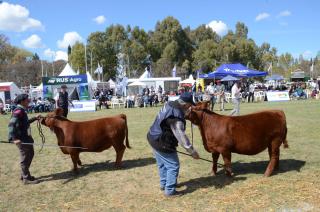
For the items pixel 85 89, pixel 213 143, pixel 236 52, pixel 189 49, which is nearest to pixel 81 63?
pixel 189 49

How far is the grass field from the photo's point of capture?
6.14m

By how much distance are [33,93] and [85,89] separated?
8047mm

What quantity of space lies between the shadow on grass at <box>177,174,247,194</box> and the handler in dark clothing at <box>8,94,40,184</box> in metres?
3.19

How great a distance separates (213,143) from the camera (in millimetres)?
7273

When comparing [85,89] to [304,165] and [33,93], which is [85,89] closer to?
[33,93]

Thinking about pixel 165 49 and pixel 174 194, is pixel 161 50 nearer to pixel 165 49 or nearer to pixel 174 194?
pixel 165 49

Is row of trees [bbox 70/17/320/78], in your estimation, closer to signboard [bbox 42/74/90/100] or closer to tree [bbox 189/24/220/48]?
tree [bbox 189/24/220/48]

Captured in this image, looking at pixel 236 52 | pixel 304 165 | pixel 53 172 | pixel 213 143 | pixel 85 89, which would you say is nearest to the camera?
pixel 213 143

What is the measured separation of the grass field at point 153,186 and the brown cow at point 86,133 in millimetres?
550

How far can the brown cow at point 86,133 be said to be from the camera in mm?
8469

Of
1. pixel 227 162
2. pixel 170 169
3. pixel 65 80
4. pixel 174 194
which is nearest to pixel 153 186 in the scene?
pixel 174 194

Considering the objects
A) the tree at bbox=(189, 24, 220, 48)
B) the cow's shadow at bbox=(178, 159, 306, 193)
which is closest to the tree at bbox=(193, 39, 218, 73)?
the tree at bbox=(189, 24, 220, 48)

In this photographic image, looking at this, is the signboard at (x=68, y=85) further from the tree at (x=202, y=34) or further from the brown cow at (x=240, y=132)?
the tree at (x=202, y=34)

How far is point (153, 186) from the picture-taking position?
23.9 ft
